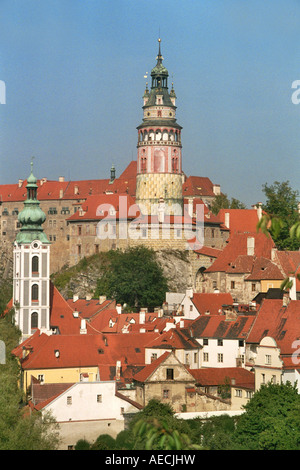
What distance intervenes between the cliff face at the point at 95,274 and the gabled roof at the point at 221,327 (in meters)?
20.6

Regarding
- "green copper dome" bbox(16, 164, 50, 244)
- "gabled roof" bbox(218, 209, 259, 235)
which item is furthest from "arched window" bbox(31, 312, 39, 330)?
"gabled roof" bbox(218, 209, 259, 235)

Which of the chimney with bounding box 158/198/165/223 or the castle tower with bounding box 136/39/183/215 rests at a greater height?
the castle tower with bounding box 136/39/183/215

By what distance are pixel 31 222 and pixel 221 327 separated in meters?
15.3

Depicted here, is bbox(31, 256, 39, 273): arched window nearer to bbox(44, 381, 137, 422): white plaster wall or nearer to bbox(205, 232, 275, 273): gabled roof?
bbox(205, 232, 275, 273): gabled roof

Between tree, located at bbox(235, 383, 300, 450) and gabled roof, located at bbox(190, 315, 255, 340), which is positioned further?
gabled roof, located at bbox(190, 315, 255, 340)

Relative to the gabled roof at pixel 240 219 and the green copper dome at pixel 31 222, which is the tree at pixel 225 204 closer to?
the gabled roof at pixel 240 219

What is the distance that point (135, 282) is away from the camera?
70.7 metres

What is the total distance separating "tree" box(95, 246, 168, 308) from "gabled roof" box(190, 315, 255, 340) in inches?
673

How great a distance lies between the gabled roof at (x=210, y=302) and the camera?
189ft

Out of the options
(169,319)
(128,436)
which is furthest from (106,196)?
(128,436)

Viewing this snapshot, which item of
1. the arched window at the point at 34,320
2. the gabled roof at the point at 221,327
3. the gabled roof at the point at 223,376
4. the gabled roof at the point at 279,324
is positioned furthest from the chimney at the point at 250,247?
the gabled roof at the point at 223,376

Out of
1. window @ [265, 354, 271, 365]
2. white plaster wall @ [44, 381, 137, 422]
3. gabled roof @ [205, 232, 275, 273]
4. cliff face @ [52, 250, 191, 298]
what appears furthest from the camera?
cliff face @ [52, 250, 191, 298]

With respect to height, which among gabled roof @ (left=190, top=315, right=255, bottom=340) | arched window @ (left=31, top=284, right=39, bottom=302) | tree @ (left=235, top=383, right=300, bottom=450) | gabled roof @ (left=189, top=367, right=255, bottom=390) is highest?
arched window @ (left=31, top=284, right=39, bottom=302)

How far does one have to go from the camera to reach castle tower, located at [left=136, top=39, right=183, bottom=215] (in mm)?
78562
